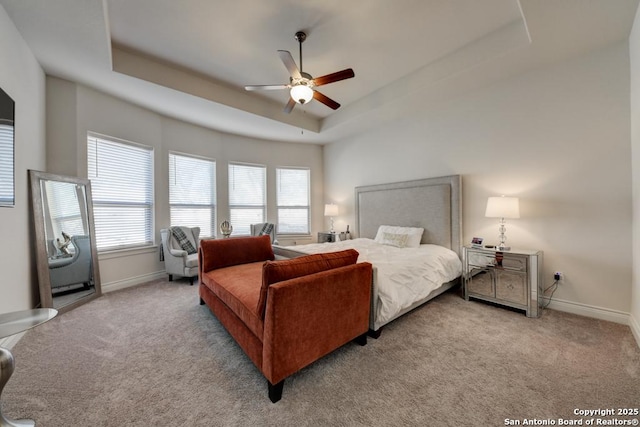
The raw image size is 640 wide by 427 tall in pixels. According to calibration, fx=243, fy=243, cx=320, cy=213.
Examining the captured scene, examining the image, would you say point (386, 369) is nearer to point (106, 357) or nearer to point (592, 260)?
point (106, 357)

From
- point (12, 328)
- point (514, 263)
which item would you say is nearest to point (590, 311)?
point (514, 263)

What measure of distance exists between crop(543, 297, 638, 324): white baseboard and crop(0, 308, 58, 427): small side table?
4.52 meters

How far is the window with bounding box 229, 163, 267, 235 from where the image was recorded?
17.4 ft

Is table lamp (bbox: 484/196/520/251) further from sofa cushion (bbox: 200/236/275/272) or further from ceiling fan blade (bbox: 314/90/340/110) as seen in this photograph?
sofa cushion (bbox: 200/236/275/272)

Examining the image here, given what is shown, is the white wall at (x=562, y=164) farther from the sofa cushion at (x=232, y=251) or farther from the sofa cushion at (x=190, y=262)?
the sofa cushion at (x=190, y=262)

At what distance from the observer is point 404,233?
3.90 metres

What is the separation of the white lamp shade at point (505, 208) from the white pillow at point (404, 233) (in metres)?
1.04

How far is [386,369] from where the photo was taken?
1.84 meters

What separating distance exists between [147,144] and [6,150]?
2.04m

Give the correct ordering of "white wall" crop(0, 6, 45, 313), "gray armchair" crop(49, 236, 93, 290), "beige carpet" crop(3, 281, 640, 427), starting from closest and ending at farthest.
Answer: "beige carpet" crop(3, 281, 640, 427) → "white wall" crop(0, 6, 45, 313) → "gray armchair" crop(49, 236, 93, 290)

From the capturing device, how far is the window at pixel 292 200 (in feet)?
19.2

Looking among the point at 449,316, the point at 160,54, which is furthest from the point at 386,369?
the point at 160,54

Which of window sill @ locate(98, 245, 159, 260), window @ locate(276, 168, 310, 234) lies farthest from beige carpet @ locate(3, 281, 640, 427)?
window @ locate(276, 168, 310, 234)

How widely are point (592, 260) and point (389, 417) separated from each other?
2908mm
